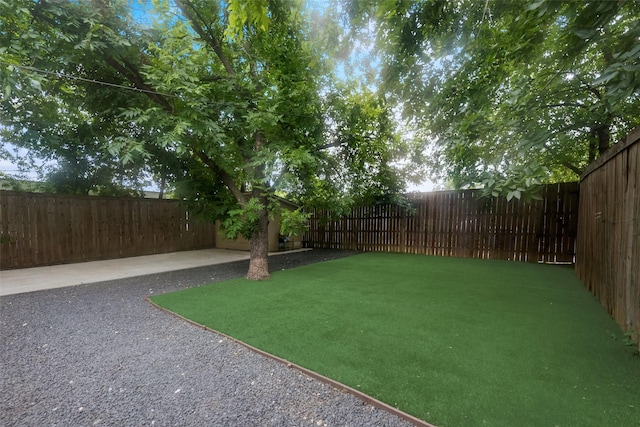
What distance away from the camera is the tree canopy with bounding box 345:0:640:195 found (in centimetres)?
199

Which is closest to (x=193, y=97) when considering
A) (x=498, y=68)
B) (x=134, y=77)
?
(x=134, y=77)

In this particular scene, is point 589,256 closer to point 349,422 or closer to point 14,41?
point 349,422

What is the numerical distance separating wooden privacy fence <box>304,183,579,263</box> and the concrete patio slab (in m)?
4.61

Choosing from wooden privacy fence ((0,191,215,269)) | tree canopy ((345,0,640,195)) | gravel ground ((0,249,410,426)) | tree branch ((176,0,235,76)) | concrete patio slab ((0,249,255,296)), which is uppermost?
tree branch ((176,0,235,76))

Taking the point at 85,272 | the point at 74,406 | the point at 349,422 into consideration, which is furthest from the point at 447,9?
the point at 85,272

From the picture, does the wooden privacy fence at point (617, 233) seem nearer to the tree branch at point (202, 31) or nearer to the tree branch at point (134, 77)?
the tree branch at point (202, 31)

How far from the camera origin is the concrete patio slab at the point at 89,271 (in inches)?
196

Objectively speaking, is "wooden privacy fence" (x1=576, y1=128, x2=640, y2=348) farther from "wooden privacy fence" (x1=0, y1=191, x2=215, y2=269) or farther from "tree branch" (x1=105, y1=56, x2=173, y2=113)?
"wooden privacy fence" (x1=0, y1=191, x2=215, y2=269)

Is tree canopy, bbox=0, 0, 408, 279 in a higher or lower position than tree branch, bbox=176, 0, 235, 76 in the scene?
lower

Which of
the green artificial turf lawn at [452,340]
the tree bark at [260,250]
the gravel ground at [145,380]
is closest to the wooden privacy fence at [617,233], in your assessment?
the green artificial turf lawn at [452,340]

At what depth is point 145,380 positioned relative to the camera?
2.06 meters

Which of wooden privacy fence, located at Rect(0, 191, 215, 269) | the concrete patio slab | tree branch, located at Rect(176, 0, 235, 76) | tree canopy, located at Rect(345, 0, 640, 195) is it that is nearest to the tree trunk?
the concrete patio slab

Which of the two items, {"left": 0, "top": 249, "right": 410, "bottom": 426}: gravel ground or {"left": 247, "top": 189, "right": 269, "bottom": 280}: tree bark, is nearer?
{"left": 0, "top": 249, "right": 410, "bottom": 426}: gravel ground

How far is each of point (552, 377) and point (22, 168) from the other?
1194 cm
